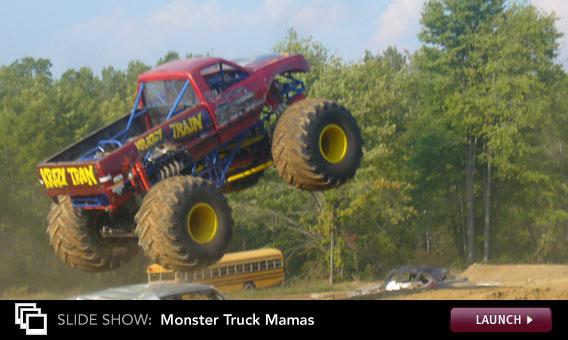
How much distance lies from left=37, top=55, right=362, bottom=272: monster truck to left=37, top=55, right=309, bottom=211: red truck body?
1 cm

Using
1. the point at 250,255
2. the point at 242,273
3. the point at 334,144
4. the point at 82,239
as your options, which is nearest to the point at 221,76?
the point at 334,144

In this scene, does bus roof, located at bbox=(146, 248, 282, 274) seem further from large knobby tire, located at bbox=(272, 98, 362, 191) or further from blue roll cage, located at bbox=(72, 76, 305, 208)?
blue roll cage, located at bbox=(72, 76, 305, 208)

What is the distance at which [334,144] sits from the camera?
13023 millimetres

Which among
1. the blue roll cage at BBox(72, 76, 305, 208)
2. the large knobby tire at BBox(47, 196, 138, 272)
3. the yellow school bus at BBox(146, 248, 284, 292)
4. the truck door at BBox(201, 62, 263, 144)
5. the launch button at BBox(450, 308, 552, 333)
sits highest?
the truck door at BBox(201, 62, 263, 144)

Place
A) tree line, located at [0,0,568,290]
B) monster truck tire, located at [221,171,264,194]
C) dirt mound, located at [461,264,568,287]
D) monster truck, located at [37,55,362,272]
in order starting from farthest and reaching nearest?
dirt mound, located at [461,264,568,287]
tree line, located at [0,0,568,290]
monster truck tire, located at [221,171,264,194]
monster truck, located at [37,55,362,272]

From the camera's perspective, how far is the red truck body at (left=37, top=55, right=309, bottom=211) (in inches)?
423

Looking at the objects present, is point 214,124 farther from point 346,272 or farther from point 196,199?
point 346,272

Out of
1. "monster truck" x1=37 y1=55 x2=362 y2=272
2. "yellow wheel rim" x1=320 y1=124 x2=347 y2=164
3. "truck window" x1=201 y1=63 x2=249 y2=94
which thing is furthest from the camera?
"yellow wheel rim" x1=320 y1=124 x2=347 y2=164

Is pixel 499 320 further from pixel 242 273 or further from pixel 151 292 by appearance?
pixel 242 273

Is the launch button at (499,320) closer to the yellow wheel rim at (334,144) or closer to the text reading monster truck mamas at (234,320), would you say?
the text reading monster truck mamas at (234,320)

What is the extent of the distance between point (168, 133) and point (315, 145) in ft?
7.28

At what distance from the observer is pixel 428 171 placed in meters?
53.6

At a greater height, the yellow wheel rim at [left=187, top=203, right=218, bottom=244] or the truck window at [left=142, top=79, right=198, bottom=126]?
the truck window at [left=142, top=79, right=198, bottom=126]

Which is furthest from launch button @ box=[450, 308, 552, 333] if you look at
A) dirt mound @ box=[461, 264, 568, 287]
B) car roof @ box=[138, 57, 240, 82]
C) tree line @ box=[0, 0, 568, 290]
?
dirt mound @ box=[461, 264, 568, 287]
